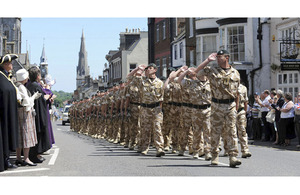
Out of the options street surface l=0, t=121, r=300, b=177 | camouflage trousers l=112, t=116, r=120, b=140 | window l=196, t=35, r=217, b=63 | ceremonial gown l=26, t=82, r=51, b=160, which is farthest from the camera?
window l=196, t=35, r=217, b=63

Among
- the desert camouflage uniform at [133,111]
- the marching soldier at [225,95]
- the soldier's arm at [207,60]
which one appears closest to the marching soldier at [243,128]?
the marching soldier at [225,95]

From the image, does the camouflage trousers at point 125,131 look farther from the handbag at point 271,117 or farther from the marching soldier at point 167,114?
the handbag at point 271,117

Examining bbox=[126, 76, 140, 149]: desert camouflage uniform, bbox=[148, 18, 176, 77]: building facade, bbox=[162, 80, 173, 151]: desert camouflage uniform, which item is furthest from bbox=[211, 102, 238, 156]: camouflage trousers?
bbox=[148, 18, 176, 77]: building facade

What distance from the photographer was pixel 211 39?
115 ft

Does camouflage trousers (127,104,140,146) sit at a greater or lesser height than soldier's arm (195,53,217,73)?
lesser

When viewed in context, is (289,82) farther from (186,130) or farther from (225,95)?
(225,95)

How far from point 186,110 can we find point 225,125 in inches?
96.6

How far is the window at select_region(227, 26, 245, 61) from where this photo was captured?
31.0 metres

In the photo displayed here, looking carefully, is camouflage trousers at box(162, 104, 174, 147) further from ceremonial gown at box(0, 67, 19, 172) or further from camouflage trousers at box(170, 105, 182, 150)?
ceremonial gown at box(0, 67, 19, 172)

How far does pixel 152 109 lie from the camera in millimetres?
11922

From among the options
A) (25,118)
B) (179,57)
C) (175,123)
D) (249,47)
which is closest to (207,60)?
(25,118)

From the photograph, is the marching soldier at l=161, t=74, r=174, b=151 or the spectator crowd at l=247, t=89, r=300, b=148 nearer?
the marching soldier at l=161, t=74, r=174, b=151
